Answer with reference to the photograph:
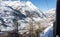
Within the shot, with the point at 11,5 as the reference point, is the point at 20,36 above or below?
below

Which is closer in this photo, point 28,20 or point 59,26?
point 59,26

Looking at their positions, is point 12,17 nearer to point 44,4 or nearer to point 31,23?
point 31,23

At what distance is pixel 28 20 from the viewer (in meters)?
1.37

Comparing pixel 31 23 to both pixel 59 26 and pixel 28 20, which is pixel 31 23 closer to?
pixel 28 20

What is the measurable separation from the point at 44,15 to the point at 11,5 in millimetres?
449

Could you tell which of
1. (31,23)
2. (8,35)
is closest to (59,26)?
(31,23)

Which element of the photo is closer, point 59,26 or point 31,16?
point 59,26

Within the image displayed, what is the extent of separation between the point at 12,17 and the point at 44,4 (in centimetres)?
44

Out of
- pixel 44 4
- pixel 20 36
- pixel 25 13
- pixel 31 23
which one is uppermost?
pixel 44 4

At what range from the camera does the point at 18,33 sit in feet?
4.50

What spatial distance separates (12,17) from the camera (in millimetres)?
1383

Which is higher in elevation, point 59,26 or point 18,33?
point 59,26

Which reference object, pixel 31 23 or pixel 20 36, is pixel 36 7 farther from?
pixel 20 36

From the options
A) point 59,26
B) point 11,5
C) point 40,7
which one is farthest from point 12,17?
point 59,26
